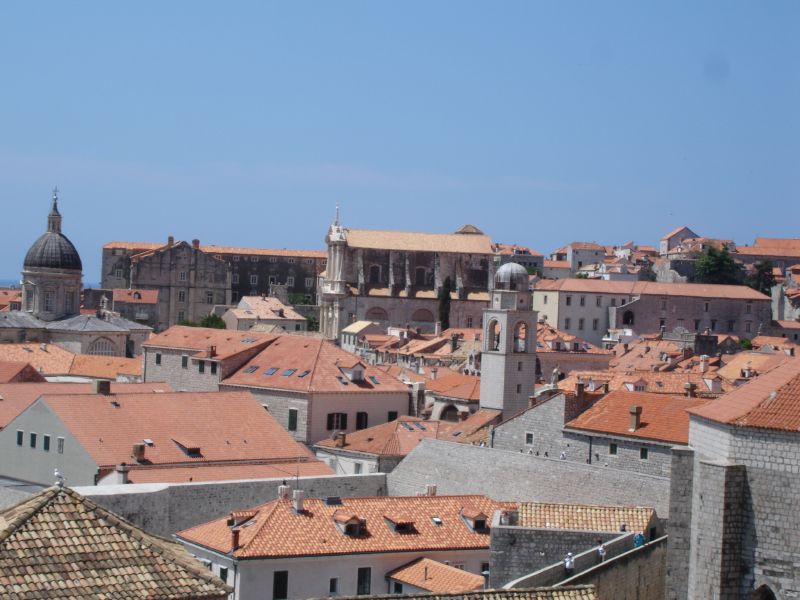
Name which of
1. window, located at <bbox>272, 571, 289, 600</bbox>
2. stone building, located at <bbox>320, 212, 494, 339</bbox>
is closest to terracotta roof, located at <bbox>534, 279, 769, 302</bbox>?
stone building, located at <bbox>320, 212, 494, 339</bbox>

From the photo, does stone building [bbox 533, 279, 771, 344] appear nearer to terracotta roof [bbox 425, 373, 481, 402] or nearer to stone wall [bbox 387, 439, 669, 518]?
terracotta roof [bbox 425, 373, 481, 402]

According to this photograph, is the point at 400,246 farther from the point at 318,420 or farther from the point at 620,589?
the point at 620,589

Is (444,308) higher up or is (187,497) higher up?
(444,308)

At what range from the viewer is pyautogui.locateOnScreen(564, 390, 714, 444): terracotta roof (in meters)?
30.8

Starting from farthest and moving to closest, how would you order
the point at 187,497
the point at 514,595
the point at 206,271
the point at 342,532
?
the point at 206,271, the point at 187,497, the point at 342,532, the point at 514,595

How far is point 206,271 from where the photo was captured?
10938cm

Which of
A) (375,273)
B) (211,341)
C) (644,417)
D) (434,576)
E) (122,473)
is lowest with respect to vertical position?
(434,576)

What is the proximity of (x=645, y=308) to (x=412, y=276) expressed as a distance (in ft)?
59.6

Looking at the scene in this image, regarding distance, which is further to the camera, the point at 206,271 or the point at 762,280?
the point at 762,280

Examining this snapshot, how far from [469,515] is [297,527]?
139 inches

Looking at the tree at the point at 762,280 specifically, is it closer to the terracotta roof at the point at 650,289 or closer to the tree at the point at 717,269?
the tree at the point at 717,269

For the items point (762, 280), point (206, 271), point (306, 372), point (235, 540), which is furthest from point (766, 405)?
point (762, 280)

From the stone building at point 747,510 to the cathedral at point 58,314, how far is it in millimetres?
57341

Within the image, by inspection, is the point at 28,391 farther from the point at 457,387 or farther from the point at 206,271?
the point at 206,271
